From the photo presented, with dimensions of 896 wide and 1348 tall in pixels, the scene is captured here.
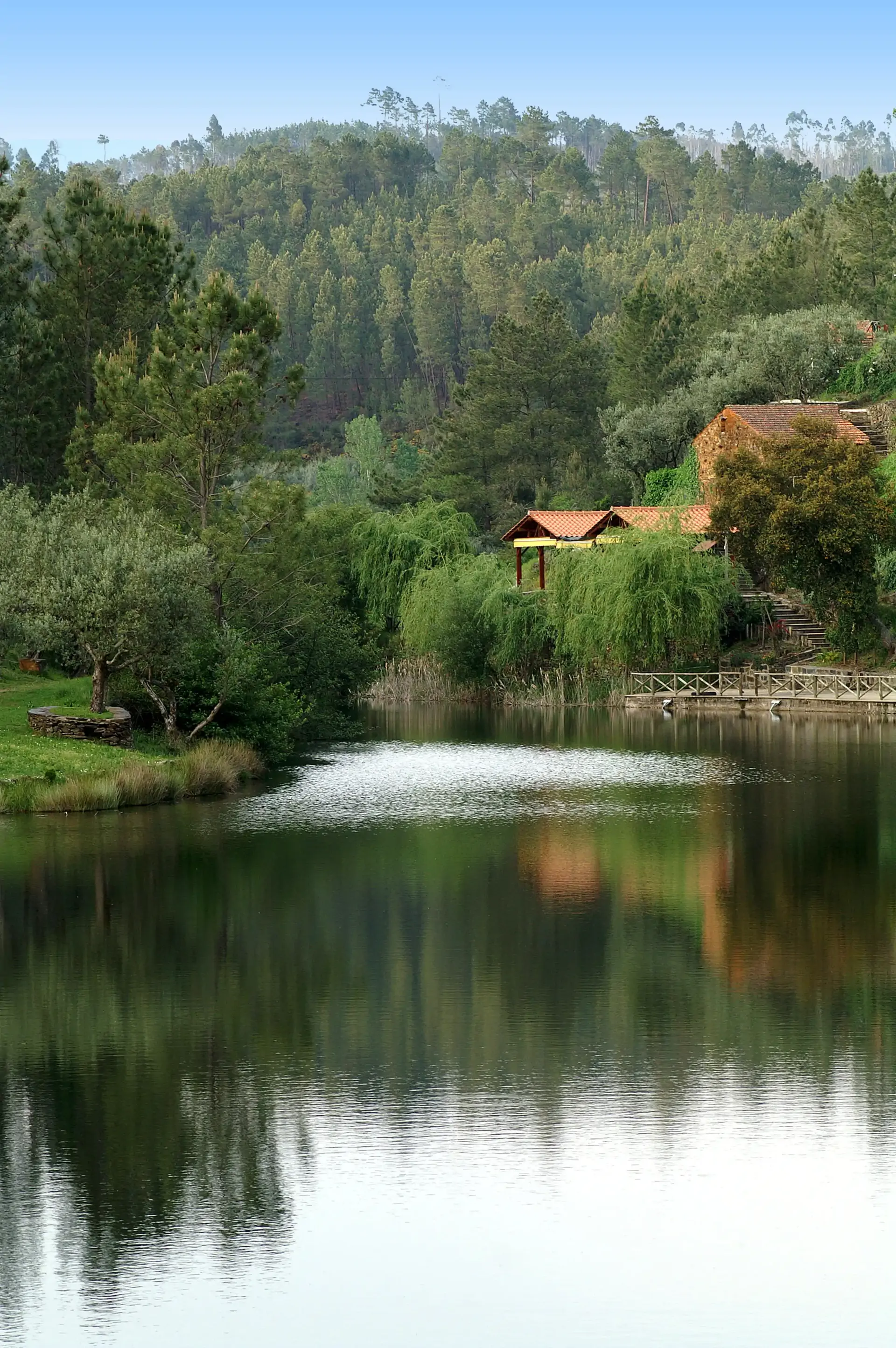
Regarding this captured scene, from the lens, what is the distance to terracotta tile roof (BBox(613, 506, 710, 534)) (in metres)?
66.4

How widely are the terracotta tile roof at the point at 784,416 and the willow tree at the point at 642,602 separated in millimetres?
10760

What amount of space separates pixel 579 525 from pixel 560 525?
78 centimetres

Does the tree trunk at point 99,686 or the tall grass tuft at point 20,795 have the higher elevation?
the tree trunk at point 99,686

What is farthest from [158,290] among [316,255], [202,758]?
[316,255]

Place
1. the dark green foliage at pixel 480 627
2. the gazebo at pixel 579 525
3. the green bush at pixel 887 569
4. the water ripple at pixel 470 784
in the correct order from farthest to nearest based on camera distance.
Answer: the gazebo at pixel 579 525 → the dark green foliage at pixel 480 627 → the green bush at pixel 887 569 → the water ripple at pixel 470 784

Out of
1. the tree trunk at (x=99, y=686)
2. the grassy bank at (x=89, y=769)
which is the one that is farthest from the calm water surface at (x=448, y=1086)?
the tree trunk at (x=99, y=686)

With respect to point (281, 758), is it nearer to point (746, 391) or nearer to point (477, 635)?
point (477, 635)

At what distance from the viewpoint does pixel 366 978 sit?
69.7 ft

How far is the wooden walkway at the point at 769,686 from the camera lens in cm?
5588

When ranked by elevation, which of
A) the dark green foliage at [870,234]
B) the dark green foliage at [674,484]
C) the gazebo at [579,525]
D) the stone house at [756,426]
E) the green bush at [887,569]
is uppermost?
the dark green foliage at [870,234]

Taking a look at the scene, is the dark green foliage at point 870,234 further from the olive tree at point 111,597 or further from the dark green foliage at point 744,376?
the olive tree at point 111,597

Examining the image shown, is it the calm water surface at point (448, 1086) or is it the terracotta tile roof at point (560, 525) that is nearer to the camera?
the calm water surface at point (448, 1086)

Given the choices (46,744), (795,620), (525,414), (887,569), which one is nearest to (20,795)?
(46,744)

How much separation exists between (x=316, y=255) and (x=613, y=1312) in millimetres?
152896
